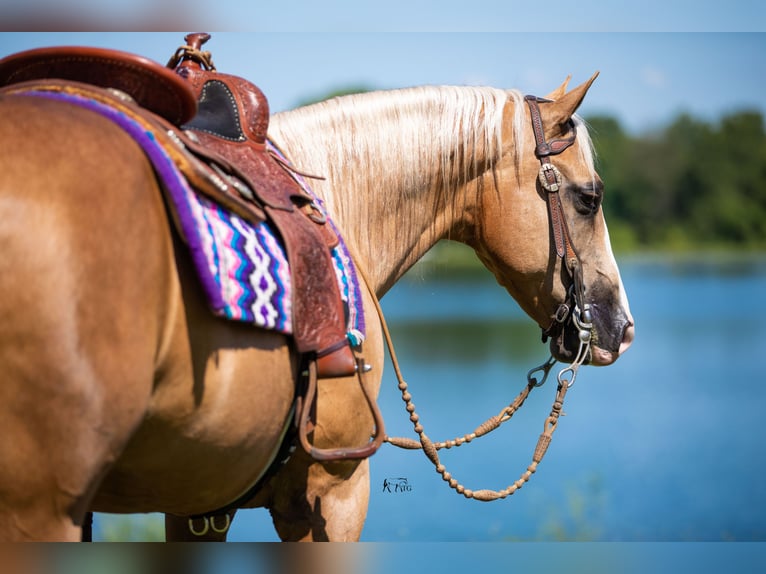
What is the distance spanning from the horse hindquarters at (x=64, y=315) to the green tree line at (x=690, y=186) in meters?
26.1

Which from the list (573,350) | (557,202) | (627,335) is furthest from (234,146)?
(627,335)

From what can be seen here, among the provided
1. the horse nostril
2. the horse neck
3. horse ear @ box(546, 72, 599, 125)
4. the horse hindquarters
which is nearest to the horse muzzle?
the horse nostril

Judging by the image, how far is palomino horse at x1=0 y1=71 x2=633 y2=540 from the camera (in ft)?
4.42

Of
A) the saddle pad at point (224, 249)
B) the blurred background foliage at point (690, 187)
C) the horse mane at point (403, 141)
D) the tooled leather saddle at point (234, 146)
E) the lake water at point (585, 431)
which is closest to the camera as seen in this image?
the saddle pad at point (224, 249)

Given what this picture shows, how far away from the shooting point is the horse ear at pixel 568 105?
278 cm

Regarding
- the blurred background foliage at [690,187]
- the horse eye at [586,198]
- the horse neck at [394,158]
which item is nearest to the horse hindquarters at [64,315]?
the horse neck at [394,158]

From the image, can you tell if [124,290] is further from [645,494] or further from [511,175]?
[645,494]

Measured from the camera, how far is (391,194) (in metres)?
2.72

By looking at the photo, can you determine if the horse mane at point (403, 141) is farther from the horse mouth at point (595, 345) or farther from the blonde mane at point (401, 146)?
the horse mouth at point (595, 345)

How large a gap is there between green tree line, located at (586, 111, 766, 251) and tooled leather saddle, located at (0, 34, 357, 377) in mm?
25334

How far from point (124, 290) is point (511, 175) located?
1655 millimetres

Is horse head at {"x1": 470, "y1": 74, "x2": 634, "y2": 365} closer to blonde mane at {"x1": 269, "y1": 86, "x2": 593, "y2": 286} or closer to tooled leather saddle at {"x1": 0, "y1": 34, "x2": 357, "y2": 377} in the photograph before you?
blonde mane at {"x1": 269, "y1": 86, "x2": 593, "y2": 286}

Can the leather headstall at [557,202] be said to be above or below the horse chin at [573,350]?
above

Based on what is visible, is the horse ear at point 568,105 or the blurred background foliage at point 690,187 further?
the blurred background foliage at point 690,187
